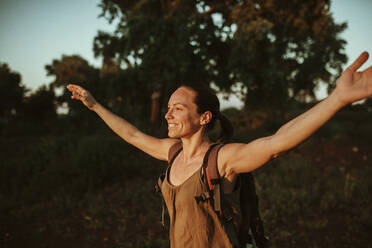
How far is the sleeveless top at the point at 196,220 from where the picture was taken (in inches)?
71.4

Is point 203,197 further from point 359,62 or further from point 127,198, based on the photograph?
point 127,198

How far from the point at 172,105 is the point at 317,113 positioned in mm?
1116

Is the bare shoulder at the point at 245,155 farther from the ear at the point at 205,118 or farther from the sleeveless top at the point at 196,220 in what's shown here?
the ear at the point at 205,118

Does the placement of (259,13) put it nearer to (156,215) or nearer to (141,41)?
(141,41)

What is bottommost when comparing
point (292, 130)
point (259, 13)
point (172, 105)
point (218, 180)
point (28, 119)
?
point (218, 180)

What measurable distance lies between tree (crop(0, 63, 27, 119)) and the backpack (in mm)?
25619

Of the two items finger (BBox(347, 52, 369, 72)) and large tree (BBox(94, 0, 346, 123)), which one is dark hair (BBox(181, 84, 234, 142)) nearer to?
finger (BBox(347, 52, 369, 72))

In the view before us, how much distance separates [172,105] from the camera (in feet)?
7.04

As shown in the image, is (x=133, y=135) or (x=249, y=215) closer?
(x=249, y=215)

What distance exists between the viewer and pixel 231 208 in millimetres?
1819

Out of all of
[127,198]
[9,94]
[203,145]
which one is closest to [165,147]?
[203,145]

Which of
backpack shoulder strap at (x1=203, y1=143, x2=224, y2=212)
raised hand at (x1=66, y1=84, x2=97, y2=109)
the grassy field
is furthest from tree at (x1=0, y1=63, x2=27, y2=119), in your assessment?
backpack shoulder strap at (x1=203, y1=143, x2=224, y2=212)

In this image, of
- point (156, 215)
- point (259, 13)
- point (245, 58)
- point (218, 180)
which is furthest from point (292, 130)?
point (259, 13)

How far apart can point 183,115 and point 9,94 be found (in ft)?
84.4
